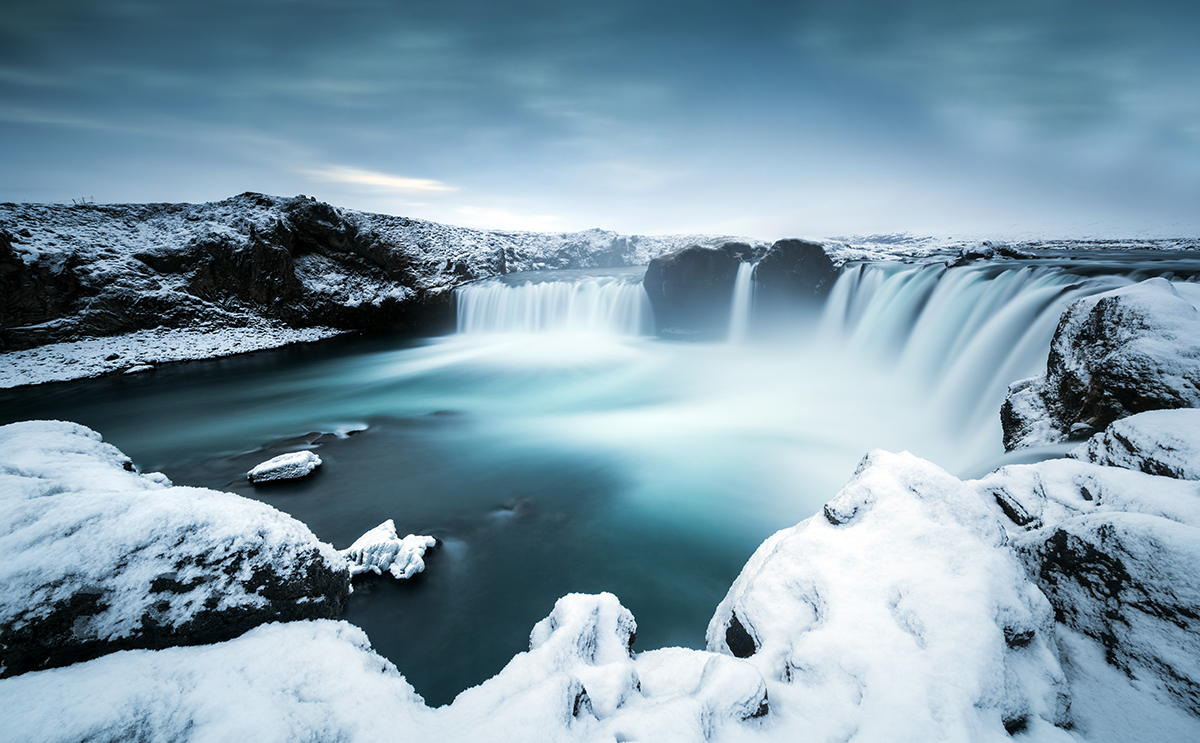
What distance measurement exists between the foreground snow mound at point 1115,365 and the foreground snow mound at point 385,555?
7.53 m

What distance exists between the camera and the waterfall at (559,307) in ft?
76.6

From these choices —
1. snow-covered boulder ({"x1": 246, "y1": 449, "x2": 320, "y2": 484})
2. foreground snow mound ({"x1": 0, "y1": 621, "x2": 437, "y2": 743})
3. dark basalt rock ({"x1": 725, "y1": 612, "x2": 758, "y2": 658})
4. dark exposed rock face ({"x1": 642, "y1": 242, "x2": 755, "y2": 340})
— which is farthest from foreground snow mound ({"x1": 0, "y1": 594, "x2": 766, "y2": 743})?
dark exposed rock face ({"x1": 642, "y1": 242, "x2": 755, "y2": 340})

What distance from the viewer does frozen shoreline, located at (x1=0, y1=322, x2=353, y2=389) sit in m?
15.7

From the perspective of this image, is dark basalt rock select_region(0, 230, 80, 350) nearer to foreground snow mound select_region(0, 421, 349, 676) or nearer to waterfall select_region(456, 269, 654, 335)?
waterfall select_region(456, 269, 654, 335)

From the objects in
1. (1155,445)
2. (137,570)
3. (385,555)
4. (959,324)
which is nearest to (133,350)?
(385,555)

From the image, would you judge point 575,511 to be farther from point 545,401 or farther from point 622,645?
point 545,401

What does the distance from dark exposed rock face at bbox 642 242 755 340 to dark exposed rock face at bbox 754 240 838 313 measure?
6.01ft

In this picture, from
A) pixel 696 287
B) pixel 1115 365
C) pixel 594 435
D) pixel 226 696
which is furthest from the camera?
pixel 696 287

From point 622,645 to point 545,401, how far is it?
34.6 ft

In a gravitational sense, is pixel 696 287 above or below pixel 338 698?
above

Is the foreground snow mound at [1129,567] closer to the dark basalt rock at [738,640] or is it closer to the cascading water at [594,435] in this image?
A: the dark basalt rock at [738,640]

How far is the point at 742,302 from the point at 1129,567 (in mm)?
18579

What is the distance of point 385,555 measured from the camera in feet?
17.2

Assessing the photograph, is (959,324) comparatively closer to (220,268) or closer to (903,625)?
(903,625)
